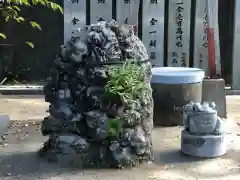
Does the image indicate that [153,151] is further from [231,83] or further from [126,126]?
[231,83]

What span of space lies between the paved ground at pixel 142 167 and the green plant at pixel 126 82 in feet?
2.53

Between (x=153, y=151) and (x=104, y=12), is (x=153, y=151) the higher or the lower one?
the lower one

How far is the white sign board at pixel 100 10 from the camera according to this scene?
9281 millimetres

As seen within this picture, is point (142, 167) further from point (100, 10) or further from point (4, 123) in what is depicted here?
point (100, 10)

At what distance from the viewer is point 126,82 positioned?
4816 mm

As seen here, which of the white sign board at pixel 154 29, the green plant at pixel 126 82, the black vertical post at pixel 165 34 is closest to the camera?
the green plant at pixel 126 82

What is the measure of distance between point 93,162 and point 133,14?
193 inches

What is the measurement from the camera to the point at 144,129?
5.09 meters

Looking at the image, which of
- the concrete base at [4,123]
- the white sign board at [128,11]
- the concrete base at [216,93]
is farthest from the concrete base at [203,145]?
the white sign board at [128,11]

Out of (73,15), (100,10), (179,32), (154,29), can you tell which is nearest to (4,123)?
(73,15)

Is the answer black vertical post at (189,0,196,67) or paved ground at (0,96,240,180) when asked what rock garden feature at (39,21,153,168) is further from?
black vertical post at (189,0,196,67)

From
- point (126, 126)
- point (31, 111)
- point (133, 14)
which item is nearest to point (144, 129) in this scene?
point (126, 126)

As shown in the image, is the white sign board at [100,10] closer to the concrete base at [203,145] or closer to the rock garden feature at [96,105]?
the rock garden feature at [96,105]

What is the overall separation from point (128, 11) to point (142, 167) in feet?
16.2
